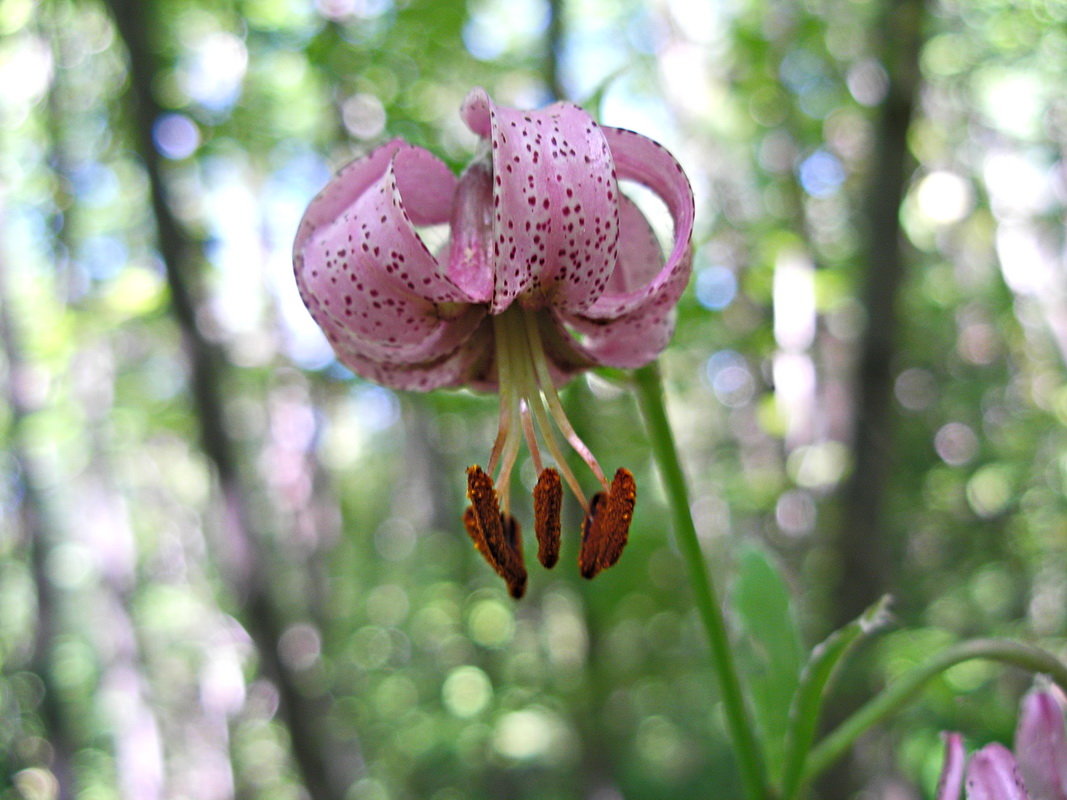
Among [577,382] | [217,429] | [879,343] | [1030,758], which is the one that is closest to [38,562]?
[217,429]

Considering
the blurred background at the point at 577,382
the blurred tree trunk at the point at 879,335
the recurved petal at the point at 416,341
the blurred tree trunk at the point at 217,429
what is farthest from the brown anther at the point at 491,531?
the blurred tree trunk at the point at 217,429

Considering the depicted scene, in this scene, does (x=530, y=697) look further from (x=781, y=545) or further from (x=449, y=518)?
(x=449, y=518)

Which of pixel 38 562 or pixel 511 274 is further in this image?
pixel 38 562

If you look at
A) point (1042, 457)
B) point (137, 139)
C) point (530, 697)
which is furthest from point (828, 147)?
point (137, 139)

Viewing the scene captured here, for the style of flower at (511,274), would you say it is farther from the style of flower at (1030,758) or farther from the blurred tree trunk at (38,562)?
the blurred tree trunk at (38,562)

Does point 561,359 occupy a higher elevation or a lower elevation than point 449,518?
higher

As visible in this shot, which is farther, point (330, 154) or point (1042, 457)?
point (1042, 457)

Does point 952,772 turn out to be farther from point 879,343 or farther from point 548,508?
point 879,343
